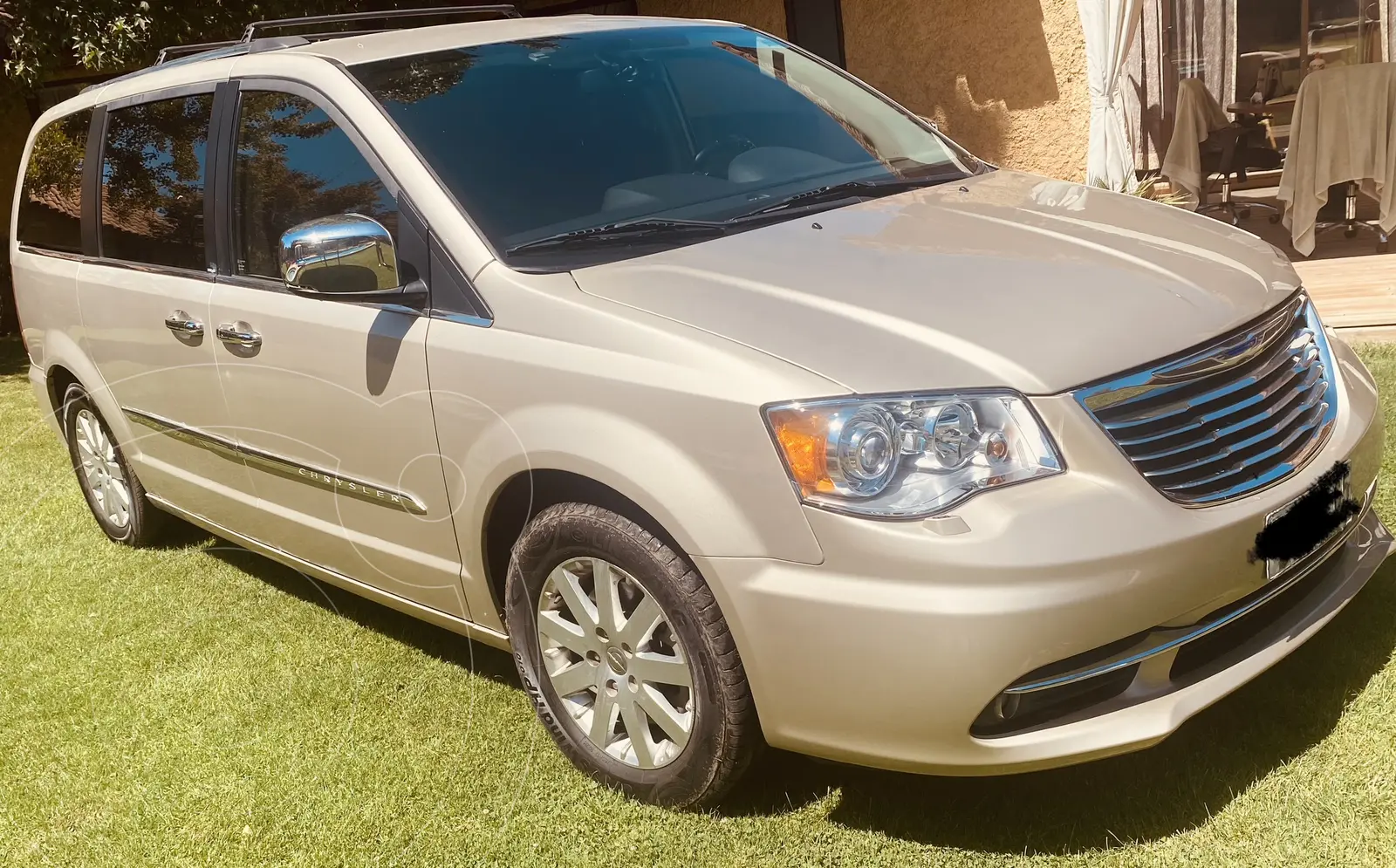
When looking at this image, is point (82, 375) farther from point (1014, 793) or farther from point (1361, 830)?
point (1361, 830)

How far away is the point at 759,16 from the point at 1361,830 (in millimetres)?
9745

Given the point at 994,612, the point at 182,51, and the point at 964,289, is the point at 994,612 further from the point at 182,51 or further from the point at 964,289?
the point at 182,51

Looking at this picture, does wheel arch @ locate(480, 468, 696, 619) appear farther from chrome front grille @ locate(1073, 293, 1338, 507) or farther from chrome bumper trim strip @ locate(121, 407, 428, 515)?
chrome front grille @ locate(1073, 293, 1338, 507)

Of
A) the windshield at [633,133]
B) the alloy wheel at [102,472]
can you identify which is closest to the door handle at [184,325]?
the windshield at [633,133]

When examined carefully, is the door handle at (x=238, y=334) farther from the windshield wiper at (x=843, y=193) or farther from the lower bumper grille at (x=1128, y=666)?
the lower bumper grille at (x=1128, y=666)

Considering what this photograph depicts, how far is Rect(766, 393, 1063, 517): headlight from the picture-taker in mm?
2529

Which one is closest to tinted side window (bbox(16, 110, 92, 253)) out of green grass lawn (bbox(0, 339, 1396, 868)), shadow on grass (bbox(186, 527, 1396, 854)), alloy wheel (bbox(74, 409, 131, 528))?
alloy wheel (bbox(74, 409, 131, 528))

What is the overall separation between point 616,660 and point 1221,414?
4.75 ft

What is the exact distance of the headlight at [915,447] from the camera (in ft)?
8.30

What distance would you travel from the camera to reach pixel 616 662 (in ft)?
10.1

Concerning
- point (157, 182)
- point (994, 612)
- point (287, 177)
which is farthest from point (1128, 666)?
point (157, 182)

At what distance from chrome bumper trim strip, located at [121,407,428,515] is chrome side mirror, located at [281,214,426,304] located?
0.52 metres

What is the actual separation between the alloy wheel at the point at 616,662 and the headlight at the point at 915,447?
1.90ft

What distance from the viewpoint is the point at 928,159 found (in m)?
4.12
